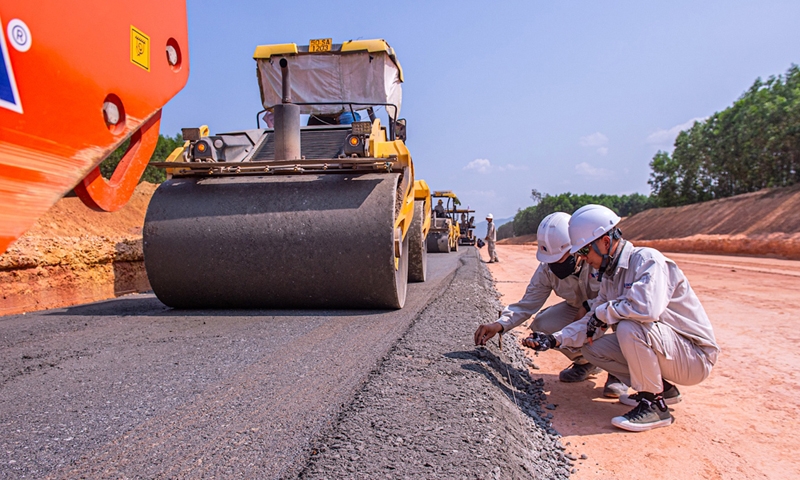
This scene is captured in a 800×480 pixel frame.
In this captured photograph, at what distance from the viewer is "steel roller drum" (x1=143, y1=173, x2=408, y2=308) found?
445 centimetres

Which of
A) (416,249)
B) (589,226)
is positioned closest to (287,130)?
(416,249)

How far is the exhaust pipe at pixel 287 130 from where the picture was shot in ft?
16.7

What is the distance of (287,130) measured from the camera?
514cm

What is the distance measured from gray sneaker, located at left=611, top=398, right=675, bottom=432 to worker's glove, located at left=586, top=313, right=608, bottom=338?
43 cm

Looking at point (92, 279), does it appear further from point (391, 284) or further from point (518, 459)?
point (518, 459)

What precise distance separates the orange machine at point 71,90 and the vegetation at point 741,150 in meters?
31.8

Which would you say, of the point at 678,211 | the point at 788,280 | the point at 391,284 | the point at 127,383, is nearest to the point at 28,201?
the point at 127,383

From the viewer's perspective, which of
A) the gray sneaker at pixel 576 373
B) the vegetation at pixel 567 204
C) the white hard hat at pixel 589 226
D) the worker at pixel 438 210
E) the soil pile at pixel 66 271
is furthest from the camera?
the vegetation at pixel 567 204

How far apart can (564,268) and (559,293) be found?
0.30 m

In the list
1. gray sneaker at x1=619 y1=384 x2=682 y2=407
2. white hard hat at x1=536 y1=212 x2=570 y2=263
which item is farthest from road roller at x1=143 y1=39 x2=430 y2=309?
gray sneaker at x1=619 y1=384 x2=682 y2=407

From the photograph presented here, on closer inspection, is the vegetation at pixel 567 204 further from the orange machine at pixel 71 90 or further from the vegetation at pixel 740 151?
the orange machine at pixel 71 90

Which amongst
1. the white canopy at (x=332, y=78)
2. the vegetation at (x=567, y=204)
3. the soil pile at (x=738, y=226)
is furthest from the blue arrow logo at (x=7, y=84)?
the vegetation at (x=567, y=204)

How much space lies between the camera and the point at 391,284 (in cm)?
449

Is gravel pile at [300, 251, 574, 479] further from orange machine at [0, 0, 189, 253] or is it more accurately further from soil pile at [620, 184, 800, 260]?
soil pile at [620, 184, 800, 260]
